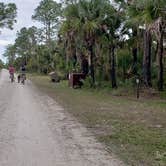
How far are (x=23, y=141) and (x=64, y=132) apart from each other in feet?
5.68

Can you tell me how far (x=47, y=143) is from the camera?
9.92 metres

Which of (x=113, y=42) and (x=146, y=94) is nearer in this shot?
(x=146, y=94)

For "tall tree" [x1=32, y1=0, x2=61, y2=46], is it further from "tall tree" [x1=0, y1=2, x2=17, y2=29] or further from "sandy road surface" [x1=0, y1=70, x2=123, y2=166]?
"sandy road surface" [x1=0, y1=70, x2=123, y2=166]

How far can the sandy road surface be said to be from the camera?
26.7ft

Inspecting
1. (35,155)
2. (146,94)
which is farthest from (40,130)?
(146,94)

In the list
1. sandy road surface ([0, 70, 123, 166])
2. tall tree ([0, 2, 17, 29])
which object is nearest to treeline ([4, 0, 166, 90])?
sandy road surface ([0, 70, 123, 166])

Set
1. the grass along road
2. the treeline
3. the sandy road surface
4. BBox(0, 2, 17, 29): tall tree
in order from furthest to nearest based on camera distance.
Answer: BBox(0, 2, 17, 29): tall tree
the treeline
the grass along road
the sandy road surface

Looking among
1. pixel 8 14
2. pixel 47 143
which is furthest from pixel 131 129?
pixel 8 14

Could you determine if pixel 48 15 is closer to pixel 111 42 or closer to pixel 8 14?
pixel 8 14

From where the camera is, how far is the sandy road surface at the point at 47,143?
815 centimetres

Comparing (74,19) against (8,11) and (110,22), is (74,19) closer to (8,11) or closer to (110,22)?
(110,22)

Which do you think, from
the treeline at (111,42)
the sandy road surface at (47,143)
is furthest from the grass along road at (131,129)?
the treeline at (111,42)

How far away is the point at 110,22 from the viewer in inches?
1208

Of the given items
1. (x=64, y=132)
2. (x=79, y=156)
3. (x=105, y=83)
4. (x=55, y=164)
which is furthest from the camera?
(x=105, y=83)
